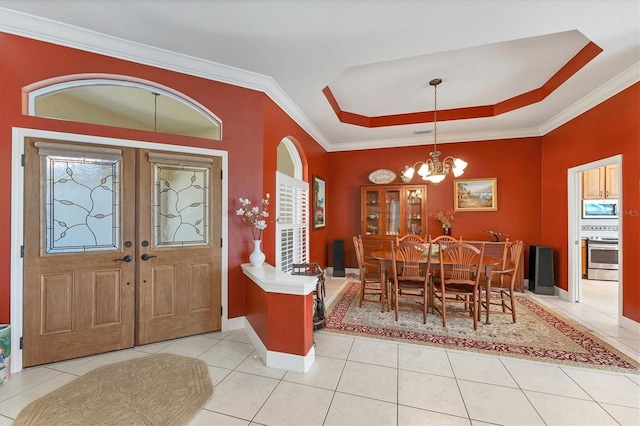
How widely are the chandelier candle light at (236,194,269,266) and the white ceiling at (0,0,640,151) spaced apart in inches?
55.8

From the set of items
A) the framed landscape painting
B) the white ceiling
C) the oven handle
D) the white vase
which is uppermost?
the white ceiling

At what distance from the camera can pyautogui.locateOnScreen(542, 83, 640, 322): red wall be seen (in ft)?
9.21

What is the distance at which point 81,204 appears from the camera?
2.34 m

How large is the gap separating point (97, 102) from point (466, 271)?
14.1 feet

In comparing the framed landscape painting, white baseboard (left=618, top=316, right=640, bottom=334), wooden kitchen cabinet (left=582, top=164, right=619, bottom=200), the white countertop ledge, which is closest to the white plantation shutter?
the white countertop ledge

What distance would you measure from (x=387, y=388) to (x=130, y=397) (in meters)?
1.87

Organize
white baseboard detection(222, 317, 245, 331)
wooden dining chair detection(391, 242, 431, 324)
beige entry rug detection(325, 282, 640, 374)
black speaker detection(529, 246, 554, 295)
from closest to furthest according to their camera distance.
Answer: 1. beige entry rug detection(325, 282, 640, 374)
2. white baseboard detection(222, 317, 245, 331)
3. wooden dining chair detection(391, 242, 431, 324)
4. black speaker detection(529, 246, 554, 295)

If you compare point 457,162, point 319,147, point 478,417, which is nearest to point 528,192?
point 457,162

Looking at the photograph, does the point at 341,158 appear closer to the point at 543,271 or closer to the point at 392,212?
the point at 392,212

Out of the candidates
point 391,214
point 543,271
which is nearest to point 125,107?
point 391,214

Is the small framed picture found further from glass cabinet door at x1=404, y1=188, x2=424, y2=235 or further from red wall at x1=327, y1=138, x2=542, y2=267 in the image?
glass cabinet door at x1=404, y1=188, x2=424, y2=235

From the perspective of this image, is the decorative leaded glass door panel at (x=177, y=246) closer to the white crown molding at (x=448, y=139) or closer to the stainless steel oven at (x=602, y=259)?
the white crown molding at (x=448, y=139)

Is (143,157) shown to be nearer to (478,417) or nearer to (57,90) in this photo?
(57,90)

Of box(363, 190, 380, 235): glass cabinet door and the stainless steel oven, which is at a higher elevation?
box(363, 190, 380, 235): glass cabinet door
